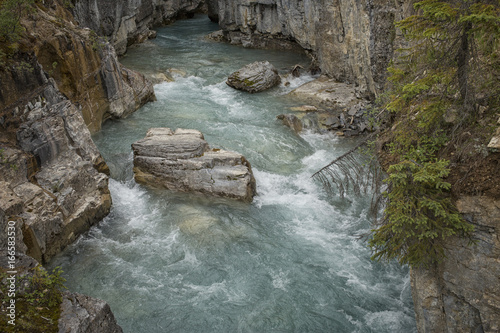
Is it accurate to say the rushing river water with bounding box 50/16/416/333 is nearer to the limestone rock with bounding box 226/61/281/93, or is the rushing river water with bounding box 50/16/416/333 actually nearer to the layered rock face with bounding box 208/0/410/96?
the layered rock face with bounding box 208/0/410/96

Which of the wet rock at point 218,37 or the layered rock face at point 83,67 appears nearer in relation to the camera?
the layered rock face at point 83,67

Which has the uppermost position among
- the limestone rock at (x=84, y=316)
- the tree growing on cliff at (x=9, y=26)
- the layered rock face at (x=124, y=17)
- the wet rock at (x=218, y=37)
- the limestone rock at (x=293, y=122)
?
the tree growing on cliff at (x=9, y=26)

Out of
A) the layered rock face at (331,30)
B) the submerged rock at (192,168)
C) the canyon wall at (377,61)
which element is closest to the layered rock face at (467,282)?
the canyon wall at (377,61)

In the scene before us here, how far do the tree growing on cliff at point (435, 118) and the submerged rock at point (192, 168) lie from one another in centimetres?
675

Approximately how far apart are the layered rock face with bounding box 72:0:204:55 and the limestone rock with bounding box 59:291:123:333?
19722 millimetres

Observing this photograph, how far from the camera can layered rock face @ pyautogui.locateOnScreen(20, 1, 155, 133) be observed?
14.6 metres

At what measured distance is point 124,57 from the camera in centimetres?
2769

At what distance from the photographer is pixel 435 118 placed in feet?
25.3

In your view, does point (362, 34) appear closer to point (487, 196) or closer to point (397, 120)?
point (397, 120)

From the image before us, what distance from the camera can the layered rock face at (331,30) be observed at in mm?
16656

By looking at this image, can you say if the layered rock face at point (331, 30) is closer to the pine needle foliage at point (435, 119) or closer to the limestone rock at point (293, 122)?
the limestone rock at point (293, 122)

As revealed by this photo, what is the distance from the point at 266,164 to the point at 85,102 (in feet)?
24.5

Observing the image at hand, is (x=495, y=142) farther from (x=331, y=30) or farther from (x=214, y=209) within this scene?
(x=331, y=30)

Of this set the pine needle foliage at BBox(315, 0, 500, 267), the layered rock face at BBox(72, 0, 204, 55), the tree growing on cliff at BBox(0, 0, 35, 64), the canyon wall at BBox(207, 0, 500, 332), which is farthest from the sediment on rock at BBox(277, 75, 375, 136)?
the layered rock face at BBox(72, 0, 204, 55)
